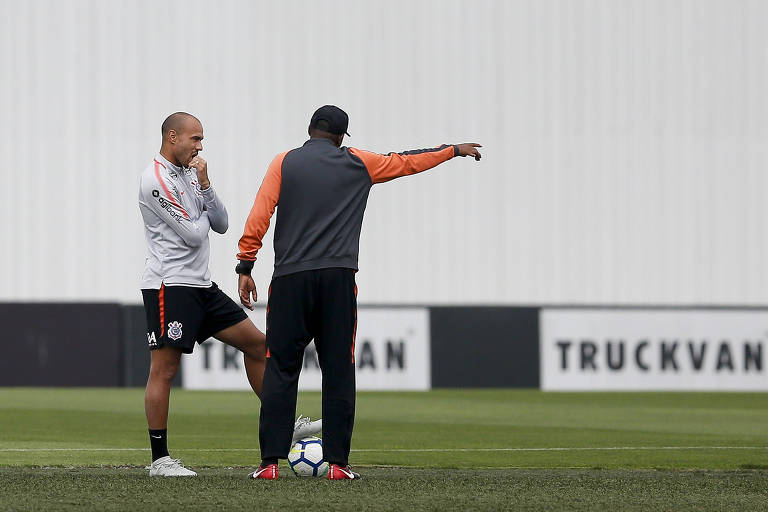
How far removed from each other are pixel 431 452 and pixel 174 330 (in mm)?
2918

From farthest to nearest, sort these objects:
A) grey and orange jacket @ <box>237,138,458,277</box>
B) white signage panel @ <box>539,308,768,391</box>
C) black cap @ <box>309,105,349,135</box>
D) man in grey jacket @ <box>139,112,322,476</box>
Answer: white signage panel @ <box>539,308,768,391</box> < man in grey jacket @ <box>139,112,322,476</box> < black cap @ <box>309,105,349,135</box> < grey and orange jacket @ <box>237,138,458,277</box>

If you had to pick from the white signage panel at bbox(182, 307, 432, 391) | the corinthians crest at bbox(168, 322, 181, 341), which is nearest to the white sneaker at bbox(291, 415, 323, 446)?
the corinthians crest at bbox(168, 322, 181, 341)

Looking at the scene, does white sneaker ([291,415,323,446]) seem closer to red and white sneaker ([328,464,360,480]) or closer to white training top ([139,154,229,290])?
red and white sneaker ([328,464,360,480])

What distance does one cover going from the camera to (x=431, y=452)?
9477 millimetres

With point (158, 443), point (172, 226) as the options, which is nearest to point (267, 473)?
point (158, 443)

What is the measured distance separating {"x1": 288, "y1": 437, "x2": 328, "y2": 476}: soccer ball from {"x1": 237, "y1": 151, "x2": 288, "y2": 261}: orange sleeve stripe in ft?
3.02

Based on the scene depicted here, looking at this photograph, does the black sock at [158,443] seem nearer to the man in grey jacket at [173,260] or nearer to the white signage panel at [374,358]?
the man in grey jacket at [173,260]

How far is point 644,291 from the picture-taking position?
72.5 ft

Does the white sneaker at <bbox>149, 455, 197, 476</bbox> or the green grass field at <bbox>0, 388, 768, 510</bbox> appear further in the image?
the white sneaker at <bbox>149, 455, 197, 476</bbox>

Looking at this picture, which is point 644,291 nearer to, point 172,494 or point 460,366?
point 460,366

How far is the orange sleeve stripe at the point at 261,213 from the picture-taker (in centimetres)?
665

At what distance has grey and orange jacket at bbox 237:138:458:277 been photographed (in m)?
6.75

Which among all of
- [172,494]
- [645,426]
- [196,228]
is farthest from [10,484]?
[645,426]

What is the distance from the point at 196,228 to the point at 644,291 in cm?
1581
